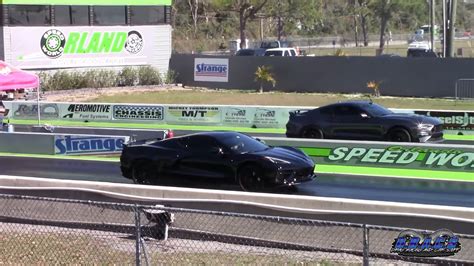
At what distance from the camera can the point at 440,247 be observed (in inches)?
298

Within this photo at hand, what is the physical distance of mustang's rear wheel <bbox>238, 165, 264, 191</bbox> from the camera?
16.3 m

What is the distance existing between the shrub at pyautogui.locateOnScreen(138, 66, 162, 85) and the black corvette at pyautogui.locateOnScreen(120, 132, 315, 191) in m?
32.4

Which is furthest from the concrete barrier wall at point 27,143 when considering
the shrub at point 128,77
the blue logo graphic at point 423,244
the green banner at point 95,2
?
the shrub at point 128,77

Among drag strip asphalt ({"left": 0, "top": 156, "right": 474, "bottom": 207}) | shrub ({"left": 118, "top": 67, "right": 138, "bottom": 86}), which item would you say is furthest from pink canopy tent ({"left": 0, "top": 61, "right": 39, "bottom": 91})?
shrub ({"left": 118, "top": 67, "right": 138, "bottom": 86})

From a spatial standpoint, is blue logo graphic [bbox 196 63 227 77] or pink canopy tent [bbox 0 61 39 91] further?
blue logo graphic [bbox 196 63 227 77]

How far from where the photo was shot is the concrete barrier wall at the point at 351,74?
41688mm

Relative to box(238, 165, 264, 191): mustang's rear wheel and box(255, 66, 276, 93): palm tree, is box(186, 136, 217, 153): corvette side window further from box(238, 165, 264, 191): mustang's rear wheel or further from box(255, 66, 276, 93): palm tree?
box(255, 66, 276, 93): palm tree

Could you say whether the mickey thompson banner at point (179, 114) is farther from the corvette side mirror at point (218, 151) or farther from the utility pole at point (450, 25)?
the utility pole at point (450, 25)

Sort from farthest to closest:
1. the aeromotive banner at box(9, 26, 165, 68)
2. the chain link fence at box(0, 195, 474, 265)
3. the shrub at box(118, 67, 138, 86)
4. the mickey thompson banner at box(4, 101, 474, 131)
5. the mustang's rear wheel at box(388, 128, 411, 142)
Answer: the shrub at box(118, 67, 138, 86)
the aeromotive banner at box(9, 26, 165, 68)
the mickey thompson banner at box(4, 101, 474, 131)
the mustang's rear wheel at box(388, 128, 411, 142)
the chain link fence at box(0, 195, 474, 265)

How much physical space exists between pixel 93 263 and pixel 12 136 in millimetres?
15694

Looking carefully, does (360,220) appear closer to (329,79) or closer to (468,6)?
(329,79)

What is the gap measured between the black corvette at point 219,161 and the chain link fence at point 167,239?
3.80 meters

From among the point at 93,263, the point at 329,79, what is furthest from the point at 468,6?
the point at 93,263

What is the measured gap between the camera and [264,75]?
46438 mm
